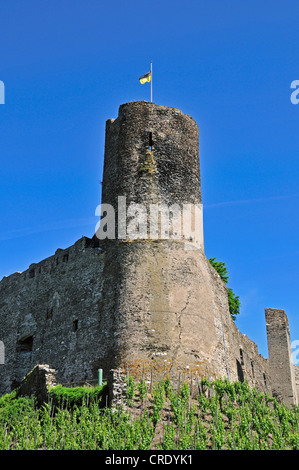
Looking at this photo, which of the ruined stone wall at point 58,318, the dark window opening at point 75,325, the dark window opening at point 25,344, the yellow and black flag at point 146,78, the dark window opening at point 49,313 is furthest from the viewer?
the dark window opening at point 25,344

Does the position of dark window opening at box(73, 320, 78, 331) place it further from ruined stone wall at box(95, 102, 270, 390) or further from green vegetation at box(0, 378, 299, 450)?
green vegetation at box(0, 378, 299, 450)

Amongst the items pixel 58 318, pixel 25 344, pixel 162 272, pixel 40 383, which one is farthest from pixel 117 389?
pixel 25 344

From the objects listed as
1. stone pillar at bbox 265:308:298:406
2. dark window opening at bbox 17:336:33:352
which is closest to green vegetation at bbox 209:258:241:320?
stone pillar at bbox 265:308:298:406

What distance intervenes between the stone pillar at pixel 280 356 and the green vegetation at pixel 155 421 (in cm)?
1113

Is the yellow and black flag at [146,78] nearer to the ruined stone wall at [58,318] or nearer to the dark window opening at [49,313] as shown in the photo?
the ruined stone wall at [58,318]

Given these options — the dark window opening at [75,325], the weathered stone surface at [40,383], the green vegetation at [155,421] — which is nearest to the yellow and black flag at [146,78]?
the dark window opening at [75,325]

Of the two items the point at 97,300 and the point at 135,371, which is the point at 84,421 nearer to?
the point at 135,371

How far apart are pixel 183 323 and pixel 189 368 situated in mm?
1310

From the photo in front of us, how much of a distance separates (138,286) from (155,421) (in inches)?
163

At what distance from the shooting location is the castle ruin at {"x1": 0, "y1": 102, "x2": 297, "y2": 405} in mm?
18000

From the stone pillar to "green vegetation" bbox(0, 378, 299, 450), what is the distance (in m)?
11.1

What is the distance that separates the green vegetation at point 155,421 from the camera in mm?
15188
